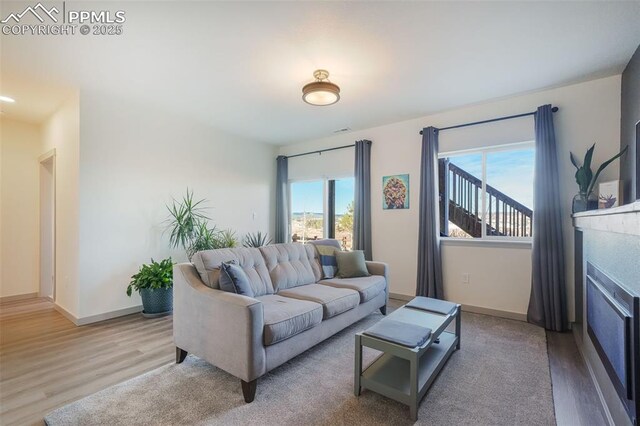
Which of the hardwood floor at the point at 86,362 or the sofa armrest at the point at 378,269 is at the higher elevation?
the sofa armrest at the point at 378,269

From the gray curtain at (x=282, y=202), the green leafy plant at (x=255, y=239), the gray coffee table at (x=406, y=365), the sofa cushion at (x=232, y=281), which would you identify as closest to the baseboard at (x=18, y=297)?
the green leafy plant at (x=255, y=239)

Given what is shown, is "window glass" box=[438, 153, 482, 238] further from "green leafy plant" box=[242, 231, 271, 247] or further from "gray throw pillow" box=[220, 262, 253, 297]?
"green leafy plant" box=[242, 231, 271, 247]

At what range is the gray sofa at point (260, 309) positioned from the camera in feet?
6.45

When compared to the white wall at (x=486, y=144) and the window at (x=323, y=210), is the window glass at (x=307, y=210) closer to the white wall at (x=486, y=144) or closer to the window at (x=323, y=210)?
the window at (x=323, y=210)

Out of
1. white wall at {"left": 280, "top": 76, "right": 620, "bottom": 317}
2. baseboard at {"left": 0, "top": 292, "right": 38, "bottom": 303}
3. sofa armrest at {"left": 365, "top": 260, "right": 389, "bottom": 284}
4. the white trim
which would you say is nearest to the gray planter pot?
baseboard at {"left": 0, "top": 292, "right": 38, "bottom": 303}

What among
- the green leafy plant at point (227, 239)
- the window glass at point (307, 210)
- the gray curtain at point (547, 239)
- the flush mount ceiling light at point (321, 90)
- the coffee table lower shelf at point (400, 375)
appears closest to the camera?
the coffee table lower shelf at point (400, 375)

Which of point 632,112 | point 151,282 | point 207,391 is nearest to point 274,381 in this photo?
point 207,391

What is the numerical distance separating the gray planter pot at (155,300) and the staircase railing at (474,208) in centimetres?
388

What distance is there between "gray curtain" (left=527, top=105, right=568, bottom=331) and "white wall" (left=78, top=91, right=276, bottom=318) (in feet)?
14.8

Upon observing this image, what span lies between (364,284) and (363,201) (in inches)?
70.3

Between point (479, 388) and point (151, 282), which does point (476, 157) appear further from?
point (151, 282)

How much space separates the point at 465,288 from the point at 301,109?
10.9 feet

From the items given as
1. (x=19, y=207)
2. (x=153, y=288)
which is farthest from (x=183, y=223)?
(x=19, y=207)

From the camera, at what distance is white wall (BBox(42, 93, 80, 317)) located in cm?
340
